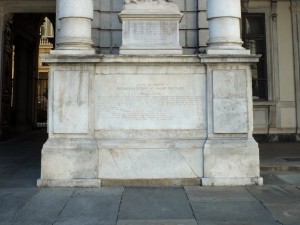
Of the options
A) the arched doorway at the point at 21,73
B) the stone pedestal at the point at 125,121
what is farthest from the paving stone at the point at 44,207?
the arched doorway at the point at 21,73

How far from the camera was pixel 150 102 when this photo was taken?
23.2 feet

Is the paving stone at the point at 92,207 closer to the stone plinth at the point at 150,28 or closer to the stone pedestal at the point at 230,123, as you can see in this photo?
the stone pedestal at the point at 230,123

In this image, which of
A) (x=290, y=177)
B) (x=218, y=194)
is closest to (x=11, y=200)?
(x=218, y=194)

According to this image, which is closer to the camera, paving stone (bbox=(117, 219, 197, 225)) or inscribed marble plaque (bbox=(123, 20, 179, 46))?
paving stone (bbox=(117, 219, 197, 225))

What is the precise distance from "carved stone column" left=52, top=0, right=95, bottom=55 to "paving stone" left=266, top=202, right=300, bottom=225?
4495mm

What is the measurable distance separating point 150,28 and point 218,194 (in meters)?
3.73

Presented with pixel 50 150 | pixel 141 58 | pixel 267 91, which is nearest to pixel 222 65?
pixel 141 58

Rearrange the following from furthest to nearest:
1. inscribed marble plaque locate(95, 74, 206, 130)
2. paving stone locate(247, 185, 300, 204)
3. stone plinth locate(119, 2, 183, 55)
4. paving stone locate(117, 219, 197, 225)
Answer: stone plinth locate(119, 2, 183, 55) < inscribed marble plaque locate(95, 74, 206, 130) < paving stone locate(247, 185, 300, 204) < paving stone locate(117, 219, 197, 225)

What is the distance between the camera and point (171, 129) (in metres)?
7.04

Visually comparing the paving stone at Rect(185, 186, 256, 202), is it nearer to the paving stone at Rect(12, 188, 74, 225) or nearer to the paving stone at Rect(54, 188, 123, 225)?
the paving stone at Rect(54, 188, 123, 225)

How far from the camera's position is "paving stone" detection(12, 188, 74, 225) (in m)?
4.84

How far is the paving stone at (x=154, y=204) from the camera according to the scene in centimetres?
503

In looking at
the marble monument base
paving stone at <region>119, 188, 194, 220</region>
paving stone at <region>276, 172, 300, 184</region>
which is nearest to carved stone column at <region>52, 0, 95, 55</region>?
paving stone at <region>119, 188, 194, 220</region>

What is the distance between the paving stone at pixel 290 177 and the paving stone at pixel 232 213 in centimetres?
210
